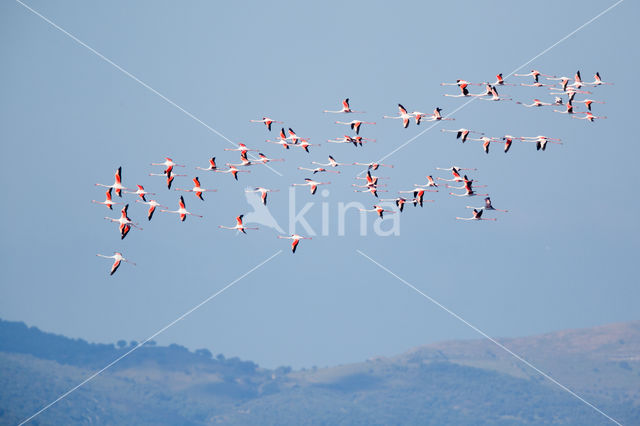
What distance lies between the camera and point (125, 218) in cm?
7206

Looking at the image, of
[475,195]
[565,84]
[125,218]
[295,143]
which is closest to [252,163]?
[295,143]

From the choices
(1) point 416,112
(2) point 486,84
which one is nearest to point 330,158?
(1) point 416,112

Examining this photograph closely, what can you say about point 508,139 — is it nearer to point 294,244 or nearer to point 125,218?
point 294,244

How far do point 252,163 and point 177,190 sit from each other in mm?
5660

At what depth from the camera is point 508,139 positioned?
71938 millimetres

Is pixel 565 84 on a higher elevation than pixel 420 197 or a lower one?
higher

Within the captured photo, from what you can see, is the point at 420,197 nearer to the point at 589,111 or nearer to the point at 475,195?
the point at 475,195

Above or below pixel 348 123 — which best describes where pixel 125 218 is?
below

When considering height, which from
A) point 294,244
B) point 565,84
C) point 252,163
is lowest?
point 294,244

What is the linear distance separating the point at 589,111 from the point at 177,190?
29059 millimetres

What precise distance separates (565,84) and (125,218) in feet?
103

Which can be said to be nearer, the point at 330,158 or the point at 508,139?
the point at 508,139

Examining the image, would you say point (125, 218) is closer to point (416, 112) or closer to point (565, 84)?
point (416, 112)

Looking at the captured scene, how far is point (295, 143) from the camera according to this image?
77.9m
